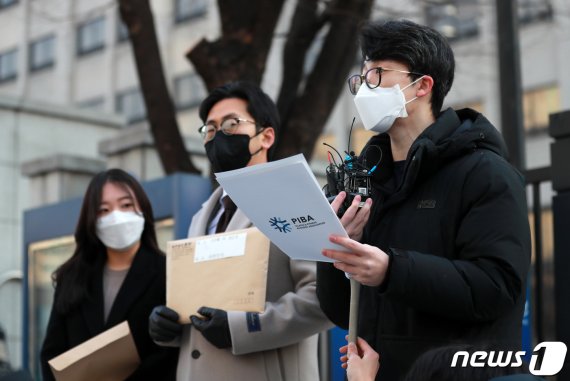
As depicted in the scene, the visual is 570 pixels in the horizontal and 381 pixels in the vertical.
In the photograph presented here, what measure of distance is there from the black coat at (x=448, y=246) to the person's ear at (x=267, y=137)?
3.88ft

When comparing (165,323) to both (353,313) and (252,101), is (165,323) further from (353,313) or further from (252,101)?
(353,313)

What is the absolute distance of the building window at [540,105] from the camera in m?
24.8

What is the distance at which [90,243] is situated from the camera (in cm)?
522

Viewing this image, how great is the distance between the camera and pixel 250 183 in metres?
3.22

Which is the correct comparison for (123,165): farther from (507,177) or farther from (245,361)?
(507,177)

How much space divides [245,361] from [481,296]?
1439mm

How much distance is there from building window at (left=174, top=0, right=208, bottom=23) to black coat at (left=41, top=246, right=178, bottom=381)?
90.0ft

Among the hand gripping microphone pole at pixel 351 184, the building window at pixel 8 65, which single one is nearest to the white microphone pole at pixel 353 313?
the hand gripping microphone pole at pixel 351 184

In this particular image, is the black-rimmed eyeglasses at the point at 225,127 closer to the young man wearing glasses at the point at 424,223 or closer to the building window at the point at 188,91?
the young man wearing glasses at the point at 424,223

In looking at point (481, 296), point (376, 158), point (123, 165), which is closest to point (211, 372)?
point (376, 158)

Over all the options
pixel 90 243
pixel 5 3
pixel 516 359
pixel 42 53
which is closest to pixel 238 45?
pixel 90 243

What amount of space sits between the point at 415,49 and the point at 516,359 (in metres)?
1.11

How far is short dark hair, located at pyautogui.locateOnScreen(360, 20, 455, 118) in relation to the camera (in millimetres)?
3520

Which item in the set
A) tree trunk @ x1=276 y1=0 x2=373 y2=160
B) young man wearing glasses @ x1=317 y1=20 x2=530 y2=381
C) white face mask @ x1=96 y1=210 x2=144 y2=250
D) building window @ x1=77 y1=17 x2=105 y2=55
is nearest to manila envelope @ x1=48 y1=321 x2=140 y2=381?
white face mask @ x1=96 y1=210 x2=144 y2=250
